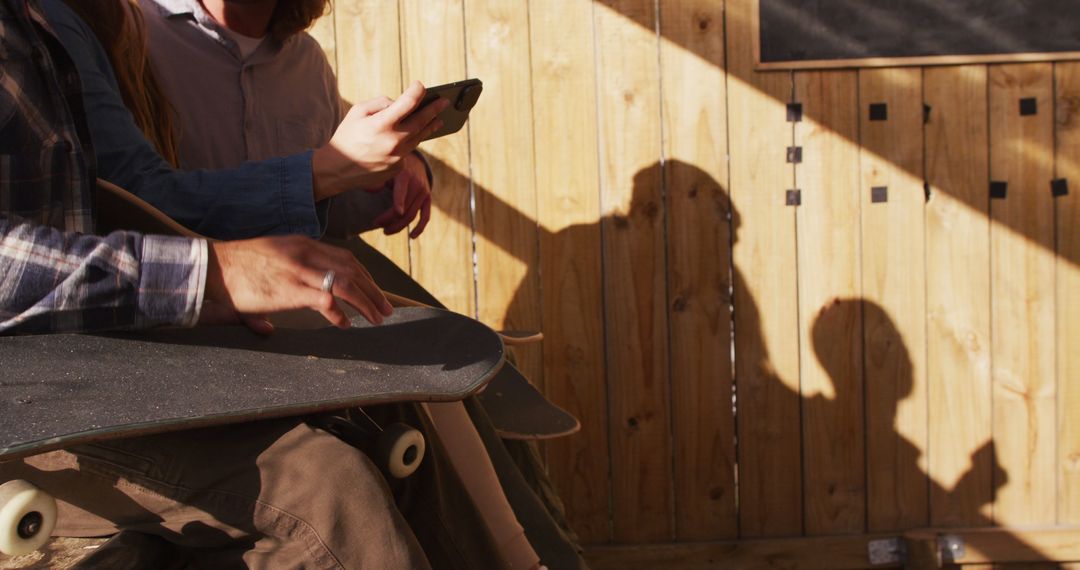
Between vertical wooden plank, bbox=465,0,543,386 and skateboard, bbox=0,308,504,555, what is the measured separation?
1.28 meters

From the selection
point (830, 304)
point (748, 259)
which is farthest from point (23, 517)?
point (830, 304)

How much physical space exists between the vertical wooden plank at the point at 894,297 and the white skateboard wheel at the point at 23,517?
6.83 feet

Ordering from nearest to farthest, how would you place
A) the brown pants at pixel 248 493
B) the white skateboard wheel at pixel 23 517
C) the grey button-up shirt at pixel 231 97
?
the white skateboard wheel at pixel 23 517 < the brown pants at pixel 248 493 < the grey button-up shirt at pixel 231 97

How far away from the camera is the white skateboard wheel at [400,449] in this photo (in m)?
1.08

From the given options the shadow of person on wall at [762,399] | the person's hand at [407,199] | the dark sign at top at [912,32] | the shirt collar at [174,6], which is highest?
the dark sign at top at [912,32]

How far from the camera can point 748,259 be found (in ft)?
8.18

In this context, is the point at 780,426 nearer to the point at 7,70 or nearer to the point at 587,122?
the point at 587,122

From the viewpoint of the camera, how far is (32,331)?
3.10 ft

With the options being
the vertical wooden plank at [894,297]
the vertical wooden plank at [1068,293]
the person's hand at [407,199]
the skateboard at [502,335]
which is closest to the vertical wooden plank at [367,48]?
the skateboard at [502,335]

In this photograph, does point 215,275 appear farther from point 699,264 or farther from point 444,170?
point 699,264

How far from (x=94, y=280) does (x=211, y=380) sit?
147 mm

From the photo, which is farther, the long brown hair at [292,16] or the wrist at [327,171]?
the long brown hair at [292,16]

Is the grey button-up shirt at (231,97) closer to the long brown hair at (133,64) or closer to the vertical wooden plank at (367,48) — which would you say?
the long brown hair at (133,64)

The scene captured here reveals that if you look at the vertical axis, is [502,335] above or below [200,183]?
below
